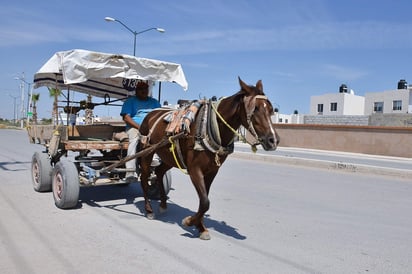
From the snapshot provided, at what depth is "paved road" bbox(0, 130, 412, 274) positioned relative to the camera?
4.15m

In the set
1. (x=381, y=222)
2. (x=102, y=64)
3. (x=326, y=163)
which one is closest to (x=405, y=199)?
(x=381, y=222)

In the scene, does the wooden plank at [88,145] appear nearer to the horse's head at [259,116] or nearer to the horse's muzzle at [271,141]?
the horse's head at [259,116]

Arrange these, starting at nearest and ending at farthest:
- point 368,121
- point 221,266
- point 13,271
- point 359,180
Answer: point 13,271
point 221,266
point 359,180
point 368,121

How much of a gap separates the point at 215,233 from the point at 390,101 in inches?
2143

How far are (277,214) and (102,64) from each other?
3.90 metres

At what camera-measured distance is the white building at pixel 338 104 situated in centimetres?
5888

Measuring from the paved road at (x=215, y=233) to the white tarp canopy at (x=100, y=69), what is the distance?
7.29 feet

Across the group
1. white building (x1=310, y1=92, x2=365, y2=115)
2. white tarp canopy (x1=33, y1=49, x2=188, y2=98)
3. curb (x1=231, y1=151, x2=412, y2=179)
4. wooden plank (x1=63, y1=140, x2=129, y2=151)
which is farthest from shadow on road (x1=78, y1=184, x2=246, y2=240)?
white building (x1=310, y1=92, x2=365, y2=115)

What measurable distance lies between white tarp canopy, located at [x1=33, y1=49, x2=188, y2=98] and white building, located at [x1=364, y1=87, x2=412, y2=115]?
50.8 m

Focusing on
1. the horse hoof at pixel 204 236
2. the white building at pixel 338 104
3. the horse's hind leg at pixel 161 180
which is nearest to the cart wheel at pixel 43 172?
the horse's hind leg at pixel 161 180

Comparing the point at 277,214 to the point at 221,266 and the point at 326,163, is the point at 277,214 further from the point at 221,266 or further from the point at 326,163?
the point at 326,163

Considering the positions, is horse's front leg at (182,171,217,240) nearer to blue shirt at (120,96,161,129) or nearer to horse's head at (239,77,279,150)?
horse's head at (239,77,279,150)

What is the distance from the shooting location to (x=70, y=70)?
6145 mm

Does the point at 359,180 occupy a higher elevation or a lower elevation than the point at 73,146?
lower
